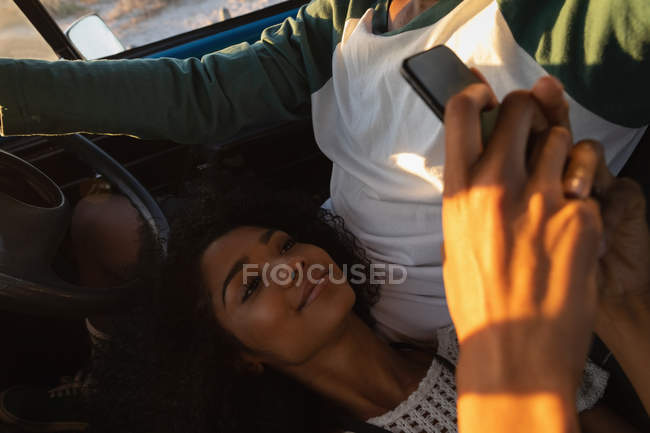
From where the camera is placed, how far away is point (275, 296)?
0.92m

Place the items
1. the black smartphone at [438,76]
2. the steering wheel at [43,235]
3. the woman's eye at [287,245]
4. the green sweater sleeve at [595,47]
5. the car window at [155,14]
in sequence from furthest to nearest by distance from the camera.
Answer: the car window at [155,14], the woman's eye at [287,245], the steering wheel at [43,235], the green sweater sleeve at [595,47], the black smartphone at [438,76]

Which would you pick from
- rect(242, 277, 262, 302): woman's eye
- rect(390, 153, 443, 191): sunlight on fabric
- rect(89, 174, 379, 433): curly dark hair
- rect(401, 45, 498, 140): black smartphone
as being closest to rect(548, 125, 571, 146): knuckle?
rect(401, 45, 498, 140): black smartphone

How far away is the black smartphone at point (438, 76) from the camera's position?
1.61 ft

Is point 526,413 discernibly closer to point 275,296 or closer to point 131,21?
point 275,296

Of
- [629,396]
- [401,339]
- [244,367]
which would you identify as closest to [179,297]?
Result: [244,367]

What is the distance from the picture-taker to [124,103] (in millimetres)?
1007

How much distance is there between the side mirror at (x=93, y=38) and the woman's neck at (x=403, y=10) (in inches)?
47.4

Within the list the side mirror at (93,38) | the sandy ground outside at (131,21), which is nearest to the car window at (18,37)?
the sandy ground outside at (131,21)

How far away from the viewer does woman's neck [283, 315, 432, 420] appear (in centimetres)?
103

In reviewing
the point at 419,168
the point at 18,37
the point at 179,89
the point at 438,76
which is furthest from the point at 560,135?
the point at 18,37

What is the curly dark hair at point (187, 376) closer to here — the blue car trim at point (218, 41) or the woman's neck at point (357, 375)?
the woman's neck at point (357, 375)

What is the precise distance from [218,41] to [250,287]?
107cm

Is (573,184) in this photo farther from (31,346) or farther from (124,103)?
(31,346)

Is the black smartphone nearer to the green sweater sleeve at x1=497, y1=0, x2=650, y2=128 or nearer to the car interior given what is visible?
the green sweater sleeve at x1=497, y1=0, x2=650, y2=128
